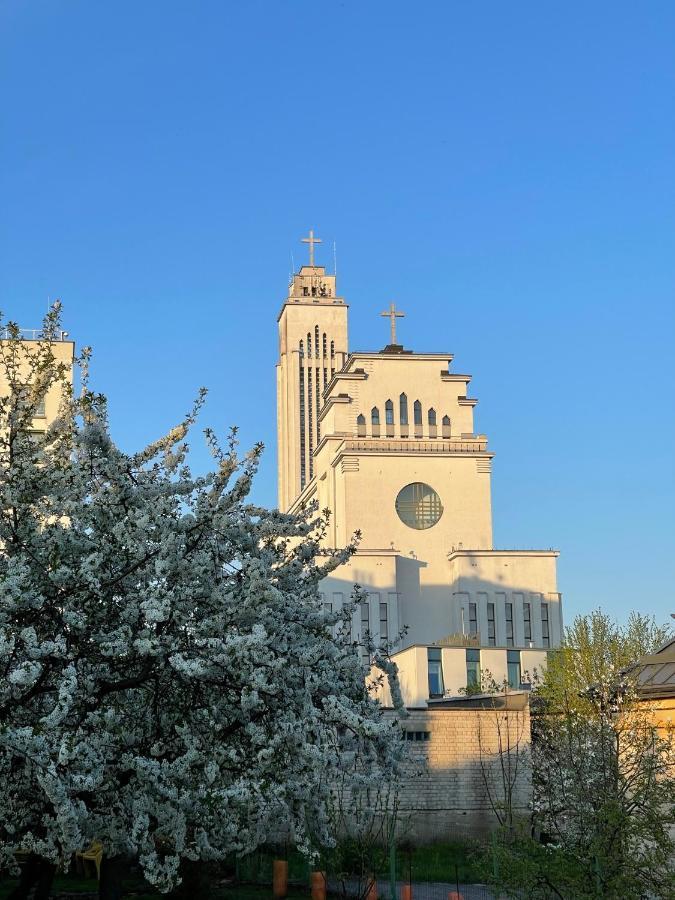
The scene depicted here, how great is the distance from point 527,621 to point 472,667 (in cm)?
1407

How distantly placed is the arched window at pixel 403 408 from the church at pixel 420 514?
0.06 meters

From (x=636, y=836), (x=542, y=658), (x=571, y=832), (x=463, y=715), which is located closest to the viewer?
(x=636, y=836)

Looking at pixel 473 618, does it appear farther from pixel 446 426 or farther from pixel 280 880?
pixel 280 880

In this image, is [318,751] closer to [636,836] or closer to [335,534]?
[636,836]

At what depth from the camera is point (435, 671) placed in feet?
189

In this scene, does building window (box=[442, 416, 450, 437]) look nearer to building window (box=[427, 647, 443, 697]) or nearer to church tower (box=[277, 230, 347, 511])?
building window (box=[427, 647, 443, 697])

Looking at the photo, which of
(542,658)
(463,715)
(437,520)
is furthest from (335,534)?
(463,715)

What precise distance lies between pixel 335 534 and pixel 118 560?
6472 centimetres

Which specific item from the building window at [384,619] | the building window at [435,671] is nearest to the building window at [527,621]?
the building window at [384,619]

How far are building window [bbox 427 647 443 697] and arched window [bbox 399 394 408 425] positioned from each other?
2204 cm

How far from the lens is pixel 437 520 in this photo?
75.6 meters

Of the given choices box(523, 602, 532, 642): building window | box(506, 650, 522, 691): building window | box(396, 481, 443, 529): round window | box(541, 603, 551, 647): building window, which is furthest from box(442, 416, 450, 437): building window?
box(506, 650, 522, 691): building window

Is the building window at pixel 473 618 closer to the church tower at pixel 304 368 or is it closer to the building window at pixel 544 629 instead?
the building window at pixel 544 629

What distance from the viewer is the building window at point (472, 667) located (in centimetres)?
5822
